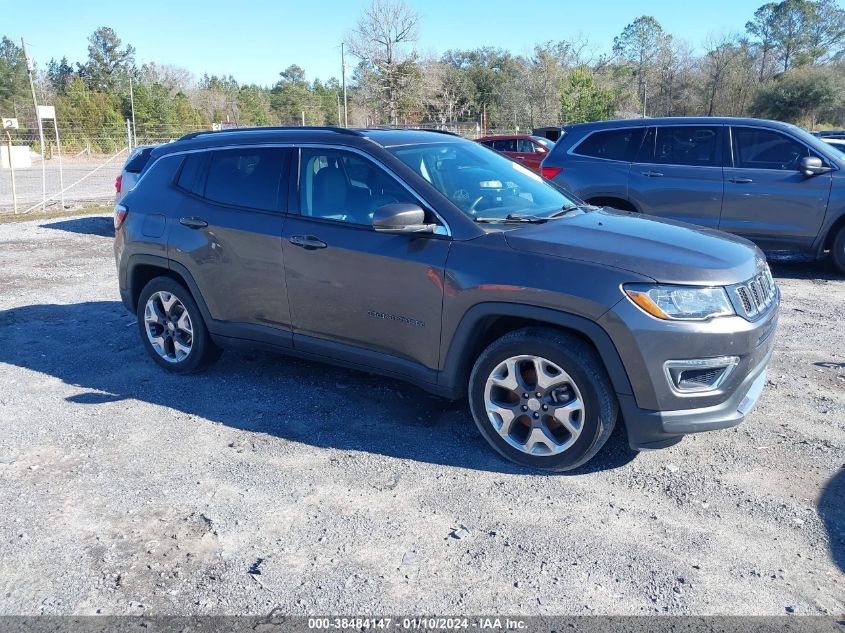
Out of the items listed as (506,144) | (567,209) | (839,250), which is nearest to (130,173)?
(567,209)

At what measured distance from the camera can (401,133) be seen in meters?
4.95

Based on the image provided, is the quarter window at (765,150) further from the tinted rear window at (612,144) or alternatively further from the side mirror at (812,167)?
the tinted rear window at (612,144)

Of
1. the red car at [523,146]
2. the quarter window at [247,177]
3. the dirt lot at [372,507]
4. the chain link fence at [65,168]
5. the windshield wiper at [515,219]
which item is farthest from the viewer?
the red car at [523,146]

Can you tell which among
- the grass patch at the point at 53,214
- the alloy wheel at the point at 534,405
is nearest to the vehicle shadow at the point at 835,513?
the alloy wheel at the point at 534,405

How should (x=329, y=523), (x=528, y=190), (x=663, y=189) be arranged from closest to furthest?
(x=329, y=523) → (x=528, y=190) → (x=663, y=189)

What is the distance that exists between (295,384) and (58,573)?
236cm

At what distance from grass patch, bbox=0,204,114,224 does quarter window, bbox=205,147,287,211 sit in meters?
11.4

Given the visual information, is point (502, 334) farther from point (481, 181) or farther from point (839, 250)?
point (839, 250)

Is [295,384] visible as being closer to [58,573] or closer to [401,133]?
[401,133]

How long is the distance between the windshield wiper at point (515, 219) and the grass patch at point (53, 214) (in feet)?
43.7

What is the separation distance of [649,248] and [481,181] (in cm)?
122

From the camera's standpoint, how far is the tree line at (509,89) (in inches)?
1686

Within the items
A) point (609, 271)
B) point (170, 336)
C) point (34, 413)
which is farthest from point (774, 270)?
point (34, 413)

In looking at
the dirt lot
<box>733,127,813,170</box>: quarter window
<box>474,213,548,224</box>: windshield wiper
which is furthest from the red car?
<box>474,213,548,224</box>: windshield wiper
